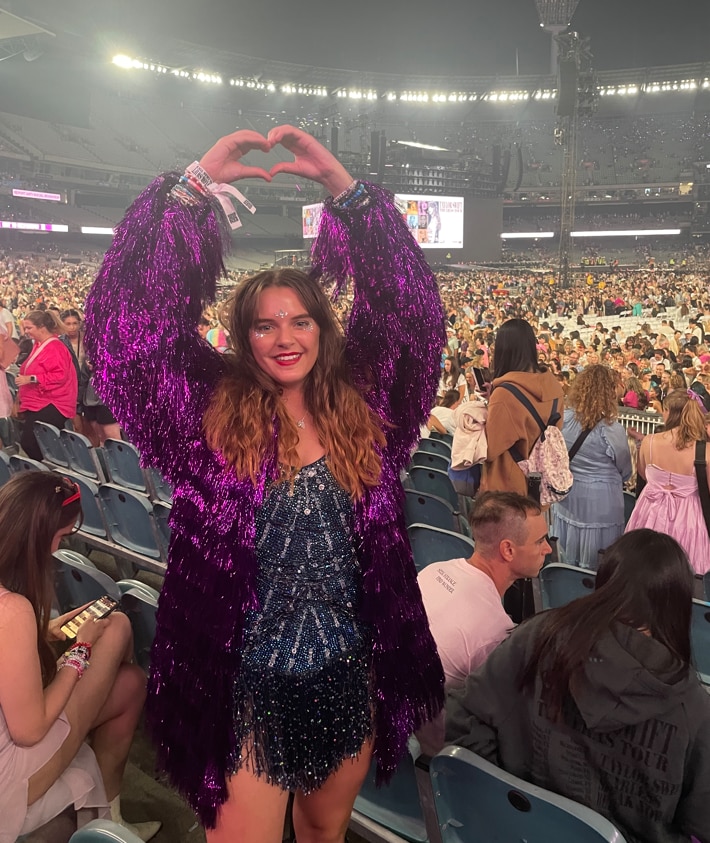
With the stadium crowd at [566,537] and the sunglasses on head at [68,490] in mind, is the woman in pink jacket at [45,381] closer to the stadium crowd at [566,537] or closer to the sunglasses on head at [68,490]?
the stadium crowd at [566,537]

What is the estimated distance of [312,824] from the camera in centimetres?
126

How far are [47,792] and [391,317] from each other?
1.36m

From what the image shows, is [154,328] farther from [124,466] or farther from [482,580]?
[124,466]

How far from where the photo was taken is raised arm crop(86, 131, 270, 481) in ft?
3.69

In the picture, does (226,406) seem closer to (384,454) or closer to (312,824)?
(384,454)

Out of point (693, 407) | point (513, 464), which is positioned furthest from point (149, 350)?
point (693, 407)

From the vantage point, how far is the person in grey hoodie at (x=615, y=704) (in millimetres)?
1158

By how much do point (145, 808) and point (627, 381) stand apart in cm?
693

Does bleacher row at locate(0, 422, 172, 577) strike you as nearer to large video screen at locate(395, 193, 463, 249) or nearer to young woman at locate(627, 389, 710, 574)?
young woman at locate(627, 389, 710, 574)

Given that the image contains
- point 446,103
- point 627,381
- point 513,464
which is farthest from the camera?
point 446,103

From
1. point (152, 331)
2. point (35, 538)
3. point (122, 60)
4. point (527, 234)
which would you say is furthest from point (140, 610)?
point (527, 234)

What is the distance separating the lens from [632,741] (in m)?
1.18

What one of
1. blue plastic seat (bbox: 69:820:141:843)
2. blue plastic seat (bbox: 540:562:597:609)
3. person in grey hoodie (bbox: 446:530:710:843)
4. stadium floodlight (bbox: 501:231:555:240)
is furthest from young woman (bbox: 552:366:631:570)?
stadium floodlight (bbox: 501:231:555:240)

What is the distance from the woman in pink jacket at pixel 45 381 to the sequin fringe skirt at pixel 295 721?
413 cm
